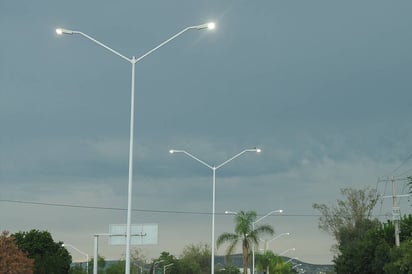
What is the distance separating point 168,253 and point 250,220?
105623 mm

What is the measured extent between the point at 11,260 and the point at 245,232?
2769 centimetres

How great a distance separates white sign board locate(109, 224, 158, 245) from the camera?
33.6 m

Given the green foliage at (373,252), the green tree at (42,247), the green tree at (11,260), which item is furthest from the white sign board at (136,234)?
the green tree at (42,247)

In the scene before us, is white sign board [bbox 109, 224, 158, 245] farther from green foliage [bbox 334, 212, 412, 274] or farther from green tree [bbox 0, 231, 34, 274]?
green foliage [bbox 334, 212, 412, 274]

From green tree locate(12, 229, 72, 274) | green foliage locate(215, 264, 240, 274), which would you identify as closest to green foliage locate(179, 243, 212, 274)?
green foliage locate(215, 264, 240, 274)

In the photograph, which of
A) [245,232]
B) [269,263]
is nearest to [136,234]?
[245,232]

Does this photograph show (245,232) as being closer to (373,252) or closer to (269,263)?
(373,252)

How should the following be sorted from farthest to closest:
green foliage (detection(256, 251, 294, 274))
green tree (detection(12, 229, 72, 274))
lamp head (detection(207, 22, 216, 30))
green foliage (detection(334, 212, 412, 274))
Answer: green foliage (detection(256, 251, 294, 274))
green tree (detection(12, 229, 72, 274))
green foliage (detection(334, 212, 412, 274))
lamp head (detection(207, 22, 216, 30))

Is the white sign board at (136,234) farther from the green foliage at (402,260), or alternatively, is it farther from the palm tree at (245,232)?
the palm tree at (245,232)

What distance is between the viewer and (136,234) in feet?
112

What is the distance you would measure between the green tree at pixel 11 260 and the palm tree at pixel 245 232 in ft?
79.4

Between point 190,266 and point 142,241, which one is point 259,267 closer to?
point 190,266

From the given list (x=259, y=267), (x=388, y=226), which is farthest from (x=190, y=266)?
(x=388, y=226)

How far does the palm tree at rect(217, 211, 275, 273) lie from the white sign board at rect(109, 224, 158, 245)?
42.7m
